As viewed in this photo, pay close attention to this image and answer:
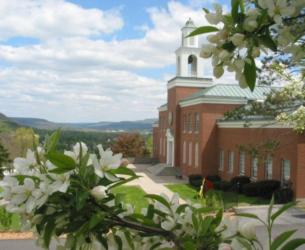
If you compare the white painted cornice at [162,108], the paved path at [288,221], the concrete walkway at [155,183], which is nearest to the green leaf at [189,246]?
the paved path at [288,221]

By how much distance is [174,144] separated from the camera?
155ft

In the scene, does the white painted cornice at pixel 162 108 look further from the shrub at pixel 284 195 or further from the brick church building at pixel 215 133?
the shrub at pixel 284 195

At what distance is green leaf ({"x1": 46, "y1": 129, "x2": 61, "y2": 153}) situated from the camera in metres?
2.27

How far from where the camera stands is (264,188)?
1072 inches

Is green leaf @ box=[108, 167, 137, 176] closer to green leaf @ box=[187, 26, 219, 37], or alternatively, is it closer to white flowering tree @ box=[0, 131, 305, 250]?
white flowering tree @ box=[0, 131, 305, 250]

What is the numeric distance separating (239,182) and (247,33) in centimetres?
2957

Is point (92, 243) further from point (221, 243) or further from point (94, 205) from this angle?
point (221, 243)

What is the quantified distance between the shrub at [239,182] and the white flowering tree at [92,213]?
2872 cm

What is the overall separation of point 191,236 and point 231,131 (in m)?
33.7

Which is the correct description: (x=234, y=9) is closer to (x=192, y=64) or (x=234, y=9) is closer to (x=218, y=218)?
(x=218, y=218)

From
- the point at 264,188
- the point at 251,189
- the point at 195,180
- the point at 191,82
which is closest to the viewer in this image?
the point at 264,188

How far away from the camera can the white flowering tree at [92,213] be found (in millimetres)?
2043

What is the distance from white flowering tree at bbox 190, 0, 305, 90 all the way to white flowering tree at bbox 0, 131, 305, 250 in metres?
0.60

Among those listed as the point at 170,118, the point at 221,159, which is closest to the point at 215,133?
the point at 221,159
